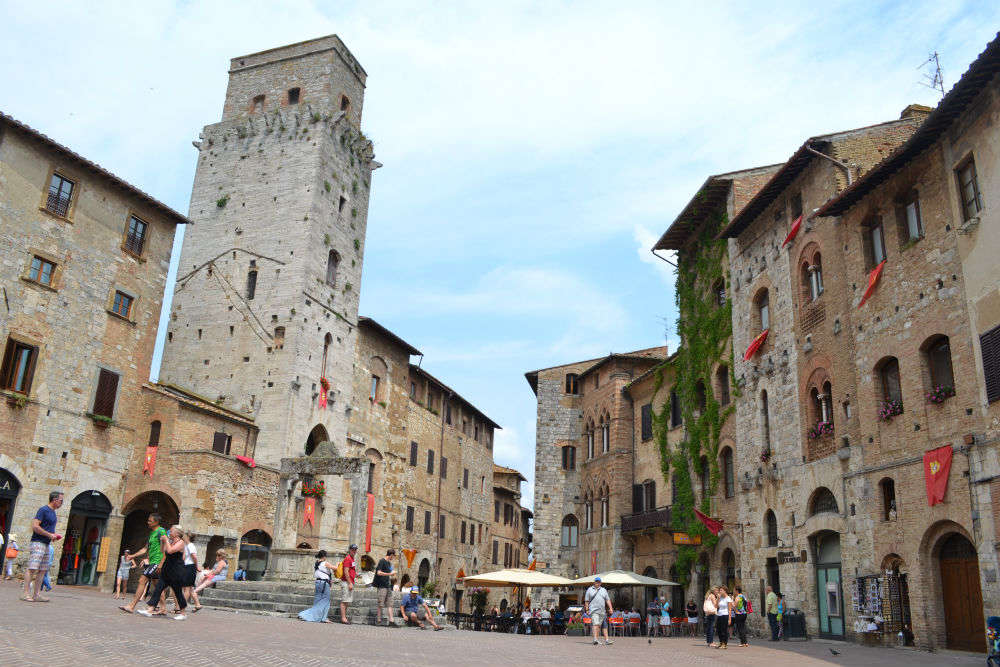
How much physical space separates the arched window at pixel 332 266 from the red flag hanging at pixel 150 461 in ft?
40.2

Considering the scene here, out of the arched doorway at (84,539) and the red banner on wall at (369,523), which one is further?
the red banner on wall at (369,523)

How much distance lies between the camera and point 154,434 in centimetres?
2753

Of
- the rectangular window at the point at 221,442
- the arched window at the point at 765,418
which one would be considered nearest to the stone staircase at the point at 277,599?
the rectangular window at the point at 221,442

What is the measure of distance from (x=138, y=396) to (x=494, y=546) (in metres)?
33.7

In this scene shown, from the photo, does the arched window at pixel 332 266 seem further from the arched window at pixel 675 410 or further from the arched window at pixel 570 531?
the arched window at pixel 570 531

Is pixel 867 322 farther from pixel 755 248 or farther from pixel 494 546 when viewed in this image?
pixel 494 546

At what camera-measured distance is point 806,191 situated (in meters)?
24.3

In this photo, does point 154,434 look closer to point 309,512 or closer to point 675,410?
point 309,512

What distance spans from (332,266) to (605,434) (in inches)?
628

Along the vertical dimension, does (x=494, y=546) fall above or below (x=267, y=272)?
below

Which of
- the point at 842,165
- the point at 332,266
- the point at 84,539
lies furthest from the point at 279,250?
the point at 842,165

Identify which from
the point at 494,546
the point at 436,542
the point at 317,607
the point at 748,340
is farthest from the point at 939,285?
the point at 494,546

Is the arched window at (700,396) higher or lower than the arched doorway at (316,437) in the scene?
higher

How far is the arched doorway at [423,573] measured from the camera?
142 feet
